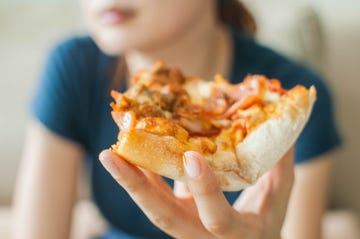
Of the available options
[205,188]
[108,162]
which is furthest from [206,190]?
[108,162]

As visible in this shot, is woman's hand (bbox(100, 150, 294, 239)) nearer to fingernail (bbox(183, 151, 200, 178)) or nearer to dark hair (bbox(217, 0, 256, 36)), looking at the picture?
fingernail (bbox(183, 151, 200, 178))

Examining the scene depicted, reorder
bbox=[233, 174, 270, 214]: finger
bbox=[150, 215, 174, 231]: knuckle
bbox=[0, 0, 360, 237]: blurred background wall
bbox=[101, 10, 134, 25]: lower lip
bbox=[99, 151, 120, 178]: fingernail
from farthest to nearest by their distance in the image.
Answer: bbox=[0, 0, 360, 237]: blurred background wall → bbox=[101, 10, 134, 25]: lower lip → bbox=[233, 174, 270, 214]: finger → bbox=[150, 215, 174, 231]: knuckle → bbox=[99, 151, 120, 178]: fingernail

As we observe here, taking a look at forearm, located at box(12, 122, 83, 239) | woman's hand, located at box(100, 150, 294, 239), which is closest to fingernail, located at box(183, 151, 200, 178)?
woman's hand, located at box(100, 150, 294, 239)

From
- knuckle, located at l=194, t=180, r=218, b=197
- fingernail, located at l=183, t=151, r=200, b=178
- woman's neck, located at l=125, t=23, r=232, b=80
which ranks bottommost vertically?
knuckle, located at l=194, t=180, r=218, b=197

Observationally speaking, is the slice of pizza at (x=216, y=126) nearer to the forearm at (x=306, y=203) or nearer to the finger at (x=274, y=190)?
the finger at (x=274, y=190)

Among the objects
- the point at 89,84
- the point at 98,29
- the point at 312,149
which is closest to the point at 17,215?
the point at 89,84

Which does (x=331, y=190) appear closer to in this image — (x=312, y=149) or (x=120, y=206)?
(x=312, y=149)
